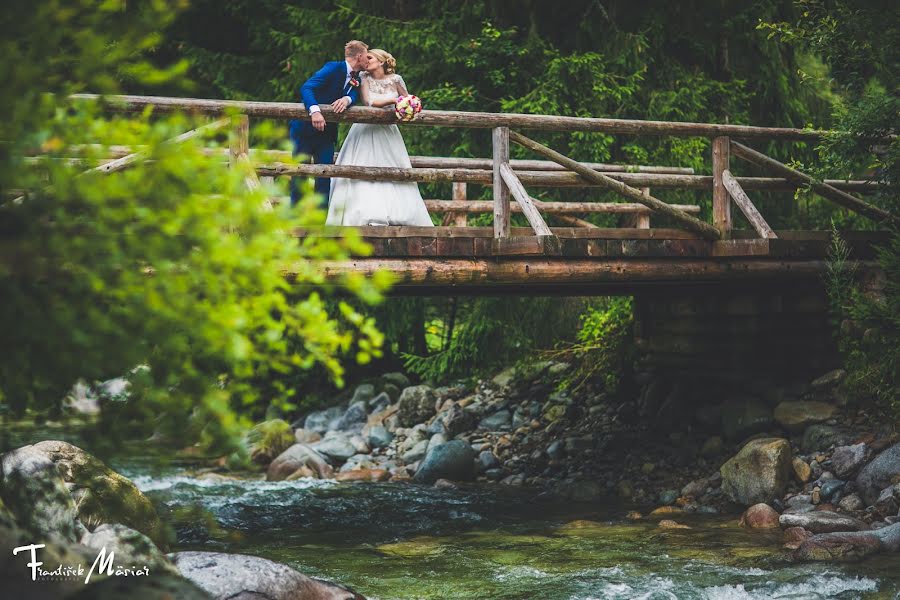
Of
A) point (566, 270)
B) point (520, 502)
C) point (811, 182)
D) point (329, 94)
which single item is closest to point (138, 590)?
point (566, 270)

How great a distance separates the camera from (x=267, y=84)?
16.0 m

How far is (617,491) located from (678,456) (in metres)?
0.89

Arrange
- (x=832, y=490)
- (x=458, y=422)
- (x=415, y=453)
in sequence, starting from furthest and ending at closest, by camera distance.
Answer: (x=458, y=422) → (x=415, y=453) → (x=832, y=490)

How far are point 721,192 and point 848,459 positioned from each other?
2.74 meters

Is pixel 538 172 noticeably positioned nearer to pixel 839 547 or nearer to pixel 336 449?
pixel 839 547

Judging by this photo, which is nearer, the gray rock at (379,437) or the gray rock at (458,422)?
Result: the gray rock at (458,422)

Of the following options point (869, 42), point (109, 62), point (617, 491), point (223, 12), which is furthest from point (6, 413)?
point (223, 12)

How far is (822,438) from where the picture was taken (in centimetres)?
971

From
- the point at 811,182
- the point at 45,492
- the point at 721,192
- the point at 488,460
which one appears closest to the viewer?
the point at 45,492

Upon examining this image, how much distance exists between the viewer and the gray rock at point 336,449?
45.2 feet

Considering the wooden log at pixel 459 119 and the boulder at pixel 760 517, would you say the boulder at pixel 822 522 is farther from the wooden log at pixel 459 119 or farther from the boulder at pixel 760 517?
the wooden log at pixel 459 119

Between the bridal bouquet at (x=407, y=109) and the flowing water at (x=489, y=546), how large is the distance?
3615mm

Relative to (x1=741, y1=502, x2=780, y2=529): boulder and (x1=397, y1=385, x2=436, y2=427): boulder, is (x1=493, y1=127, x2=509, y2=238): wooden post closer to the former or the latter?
(x1=741, y1=502, x2=780, y2=529): boulder

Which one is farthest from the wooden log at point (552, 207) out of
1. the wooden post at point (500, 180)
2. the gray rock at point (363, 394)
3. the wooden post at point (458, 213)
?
the gray rock at point (363, 394)
